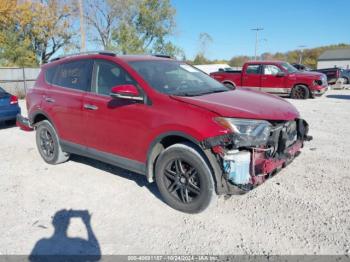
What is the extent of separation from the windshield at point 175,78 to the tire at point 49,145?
211cm

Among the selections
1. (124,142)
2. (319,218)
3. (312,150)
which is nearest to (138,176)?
(124,142)

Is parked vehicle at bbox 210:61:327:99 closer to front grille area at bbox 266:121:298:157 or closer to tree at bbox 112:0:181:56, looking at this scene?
front grille area at bbox 266:121:298:157

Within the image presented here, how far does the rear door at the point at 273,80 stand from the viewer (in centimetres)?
1417

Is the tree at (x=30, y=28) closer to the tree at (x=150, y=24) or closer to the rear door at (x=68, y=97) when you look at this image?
the tree at (x=150, y=24)

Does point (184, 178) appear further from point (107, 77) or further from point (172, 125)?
point (107, 77)

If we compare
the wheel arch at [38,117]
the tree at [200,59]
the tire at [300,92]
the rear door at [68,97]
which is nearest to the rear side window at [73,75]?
the rear door at [68,97]

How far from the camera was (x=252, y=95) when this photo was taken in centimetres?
421

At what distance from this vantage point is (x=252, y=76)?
1486 cm

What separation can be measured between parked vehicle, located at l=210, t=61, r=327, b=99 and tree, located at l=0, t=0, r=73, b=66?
21477 mm

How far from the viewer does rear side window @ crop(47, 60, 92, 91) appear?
4.55 m

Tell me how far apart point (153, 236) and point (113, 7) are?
123ft

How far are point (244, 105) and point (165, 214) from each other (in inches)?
62.5

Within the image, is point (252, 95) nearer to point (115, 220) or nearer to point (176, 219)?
point (176, 219)

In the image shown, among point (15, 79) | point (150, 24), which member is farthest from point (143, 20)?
point (15, 79)
